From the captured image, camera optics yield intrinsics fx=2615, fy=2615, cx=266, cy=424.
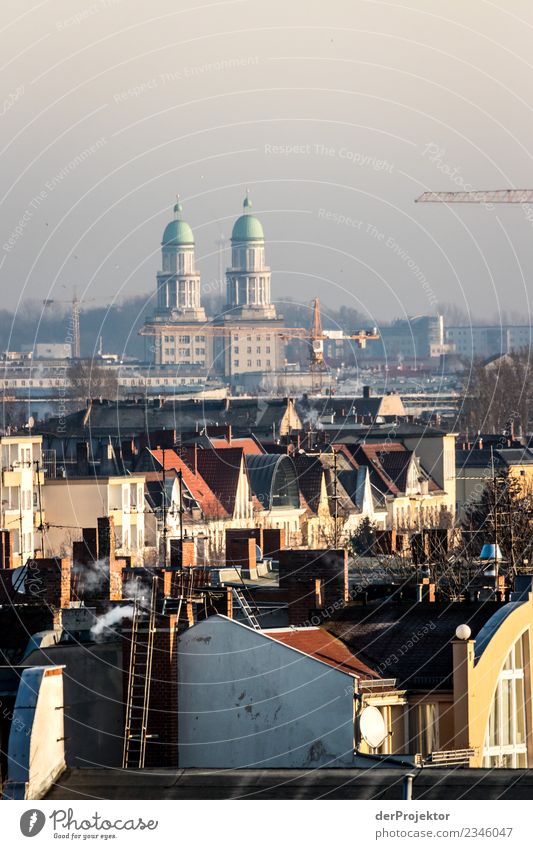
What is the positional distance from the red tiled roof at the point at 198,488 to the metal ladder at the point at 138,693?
107ft

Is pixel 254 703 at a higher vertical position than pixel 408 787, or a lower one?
higher

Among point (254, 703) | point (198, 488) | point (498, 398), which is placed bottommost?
point (254, 703)

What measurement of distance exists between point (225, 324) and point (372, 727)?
12710 centimetres

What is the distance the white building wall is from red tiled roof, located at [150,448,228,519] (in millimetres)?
32956

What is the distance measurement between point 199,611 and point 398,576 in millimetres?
7506

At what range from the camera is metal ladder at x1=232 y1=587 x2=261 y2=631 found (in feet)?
56.7

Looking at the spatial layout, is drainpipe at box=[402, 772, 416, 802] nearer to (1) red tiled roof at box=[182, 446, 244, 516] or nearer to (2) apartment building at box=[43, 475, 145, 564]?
(2) apartment building at box=[43, 475, 145, 564]

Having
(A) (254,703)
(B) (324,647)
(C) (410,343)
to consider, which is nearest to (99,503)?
(B) (324,647)

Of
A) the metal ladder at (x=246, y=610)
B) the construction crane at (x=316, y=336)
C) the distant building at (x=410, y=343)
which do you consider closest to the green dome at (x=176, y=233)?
the metal ladder at (x=246, y=610)

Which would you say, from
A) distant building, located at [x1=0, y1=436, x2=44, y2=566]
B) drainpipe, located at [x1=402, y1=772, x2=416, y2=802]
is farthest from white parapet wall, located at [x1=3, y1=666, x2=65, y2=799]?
distant building, located at [x1=0, y1=436, x2=44, y2=566]

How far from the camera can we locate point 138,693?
15.8 m

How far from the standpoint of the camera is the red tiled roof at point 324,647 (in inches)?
634

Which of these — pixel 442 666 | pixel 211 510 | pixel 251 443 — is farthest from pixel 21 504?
pixel 442 666

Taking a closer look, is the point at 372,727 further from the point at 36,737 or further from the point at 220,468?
the point at 220,468
